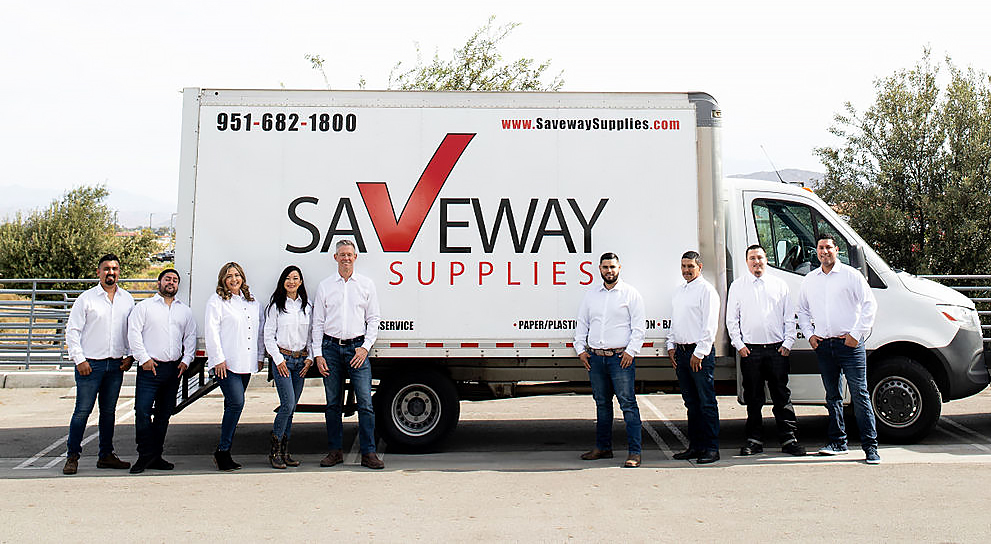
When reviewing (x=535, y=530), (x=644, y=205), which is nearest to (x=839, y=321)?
(x=644, y=205)

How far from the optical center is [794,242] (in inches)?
301

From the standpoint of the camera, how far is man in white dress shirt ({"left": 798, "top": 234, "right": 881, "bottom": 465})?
22.8 feet

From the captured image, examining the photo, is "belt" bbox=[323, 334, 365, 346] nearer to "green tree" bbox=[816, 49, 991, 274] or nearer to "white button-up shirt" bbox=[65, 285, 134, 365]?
"white button-up shirt" bbox=[65, 285, 134, 365]

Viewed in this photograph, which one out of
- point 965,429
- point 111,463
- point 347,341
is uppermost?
point 347,341

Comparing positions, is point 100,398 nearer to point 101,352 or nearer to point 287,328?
point 101,352

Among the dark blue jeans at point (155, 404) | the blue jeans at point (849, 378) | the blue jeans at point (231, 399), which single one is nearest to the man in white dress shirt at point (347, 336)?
the blue jeans at point (231, 399)

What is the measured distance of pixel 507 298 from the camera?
7.20 meters

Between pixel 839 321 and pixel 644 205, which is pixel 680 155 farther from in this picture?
pixel 839 321

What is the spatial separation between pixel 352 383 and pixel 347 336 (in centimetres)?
47

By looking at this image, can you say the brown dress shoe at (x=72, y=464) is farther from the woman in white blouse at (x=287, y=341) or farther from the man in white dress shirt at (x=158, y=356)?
the woman in white blouse at (x=287, y=341)

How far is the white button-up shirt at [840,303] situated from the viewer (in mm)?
6926

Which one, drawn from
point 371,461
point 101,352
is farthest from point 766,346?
point 101,352

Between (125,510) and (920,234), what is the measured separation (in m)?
16.6

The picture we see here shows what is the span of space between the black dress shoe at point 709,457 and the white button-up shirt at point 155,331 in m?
4.70
